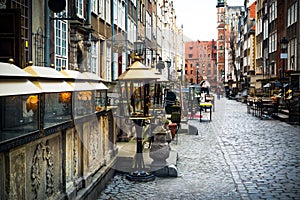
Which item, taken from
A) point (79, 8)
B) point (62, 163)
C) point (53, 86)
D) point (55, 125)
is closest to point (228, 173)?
point (62, 163)

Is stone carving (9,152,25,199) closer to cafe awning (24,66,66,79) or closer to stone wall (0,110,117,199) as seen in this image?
stone wall (0,110,117,199)


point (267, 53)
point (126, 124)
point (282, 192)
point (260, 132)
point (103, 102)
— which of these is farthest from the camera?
point (267, 53)

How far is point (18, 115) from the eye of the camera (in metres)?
4.66

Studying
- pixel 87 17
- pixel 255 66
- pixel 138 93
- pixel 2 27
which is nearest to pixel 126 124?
pixel 138 93

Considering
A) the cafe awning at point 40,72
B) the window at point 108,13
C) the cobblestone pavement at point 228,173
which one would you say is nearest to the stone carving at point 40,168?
the cafe awning at point 40,72

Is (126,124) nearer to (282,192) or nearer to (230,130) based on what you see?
(282,192)

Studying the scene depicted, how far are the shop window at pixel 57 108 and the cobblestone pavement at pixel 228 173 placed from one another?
2.29 metres

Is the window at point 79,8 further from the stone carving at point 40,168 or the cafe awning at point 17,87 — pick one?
the cafe awning at point 17,87

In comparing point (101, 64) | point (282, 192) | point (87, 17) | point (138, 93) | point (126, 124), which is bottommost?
point (282, 192)

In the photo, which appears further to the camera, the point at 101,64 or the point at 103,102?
the point at 101,64

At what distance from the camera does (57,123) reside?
19.4ft

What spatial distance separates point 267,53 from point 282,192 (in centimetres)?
4216

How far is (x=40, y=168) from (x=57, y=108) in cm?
102

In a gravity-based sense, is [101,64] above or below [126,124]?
above
